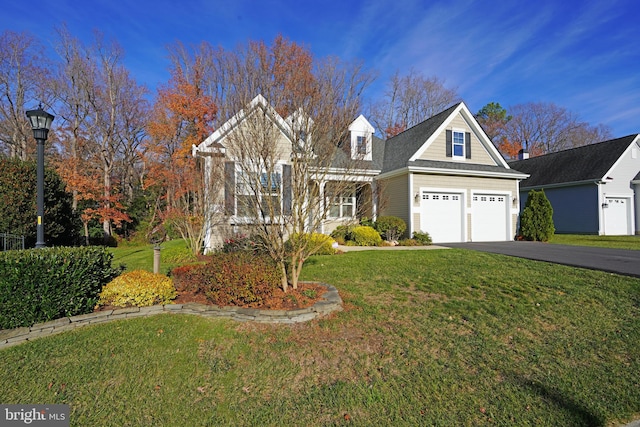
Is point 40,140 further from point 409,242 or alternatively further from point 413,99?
point 413,99

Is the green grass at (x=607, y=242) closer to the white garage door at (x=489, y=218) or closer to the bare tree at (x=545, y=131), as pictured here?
the white garage door at (x=489, y=218)

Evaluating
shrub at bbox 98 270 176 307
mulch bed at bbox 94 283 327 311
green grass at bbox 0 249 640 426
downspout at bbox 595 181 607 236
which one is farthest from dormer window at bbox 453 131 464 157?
shrub at bbox 98 270 176 307

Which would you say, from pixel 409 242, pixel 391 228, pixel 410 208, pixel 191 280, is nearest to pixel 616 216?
pixel 410 208

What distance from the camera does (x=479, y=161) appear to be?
1594cm

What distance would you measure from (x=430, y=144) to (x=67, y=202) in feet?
57.7

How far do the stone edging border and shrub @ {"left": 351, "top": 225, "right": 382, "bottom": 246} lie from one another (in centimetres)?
824

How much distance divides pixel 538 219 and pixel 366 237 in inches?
342

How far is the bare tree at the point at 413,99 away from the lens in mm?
31672

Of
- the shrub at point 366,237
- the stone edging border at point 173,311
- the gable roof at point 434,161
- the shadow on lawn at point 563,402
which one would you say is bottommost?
the shadow on lawn at point 563,402

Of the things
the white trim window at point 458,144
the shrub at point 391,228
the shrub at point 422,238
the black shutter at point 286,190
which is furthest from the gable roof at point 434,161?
the black shutter at point 286,190

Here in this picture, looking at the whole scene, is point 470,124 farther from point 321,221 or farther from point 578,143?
point 578,143

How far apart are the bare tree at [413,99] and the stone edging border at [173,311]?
29.6m

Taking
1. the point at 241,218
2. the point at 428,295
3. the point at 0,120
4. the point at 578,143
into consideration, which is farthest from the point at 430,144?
the point at 578,143

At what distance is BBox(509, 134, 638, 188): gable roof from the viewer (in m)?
19.1
